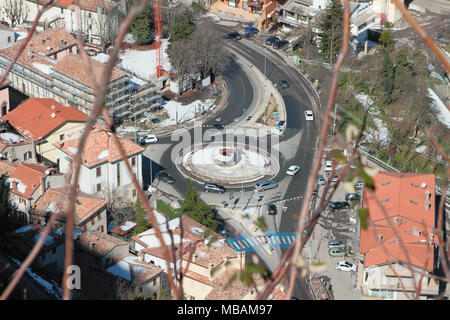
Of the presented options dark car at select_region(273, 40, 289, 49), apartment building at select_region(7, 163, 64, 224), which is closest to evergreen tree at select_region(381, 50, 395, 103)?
dark car at select_region(273, 40, 289, 49)

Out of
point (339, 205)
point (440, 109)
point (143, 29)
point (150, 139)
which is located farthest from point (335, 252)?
point (143, 29)

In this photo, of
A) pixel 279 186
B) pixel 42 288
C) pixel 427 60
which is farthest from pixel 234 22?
pixel 42 288

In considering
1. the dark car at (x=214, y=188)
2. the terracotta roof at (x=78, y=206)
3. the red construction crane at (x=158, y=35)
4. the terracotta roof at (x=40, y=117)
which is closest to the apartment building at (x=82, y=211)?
the terracotta roof at (x=78, y=206)

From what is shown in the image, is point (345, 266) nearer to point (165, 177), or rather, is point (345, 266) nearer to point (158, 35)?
point (165, 177)

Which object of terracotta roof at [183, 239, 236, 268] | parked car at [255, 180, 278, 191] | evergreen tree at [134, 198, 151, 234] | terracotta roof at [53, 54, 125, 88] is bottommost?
parked car at [255, 180, 278, 191]

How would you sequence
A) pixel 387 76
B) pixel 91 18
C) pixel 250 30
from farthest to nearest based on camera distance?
pixel 250 30 < pixel 91 18 < pixel 387 76

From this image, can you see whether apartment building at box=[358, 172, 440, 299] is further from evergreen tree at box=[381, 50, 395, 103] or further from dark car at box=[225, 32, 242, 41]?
dark car at box=[225, 32, 242, 41]

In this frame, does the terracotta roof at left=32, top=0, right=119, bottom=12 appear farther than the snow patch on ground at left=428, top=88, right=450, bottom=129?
Yes
